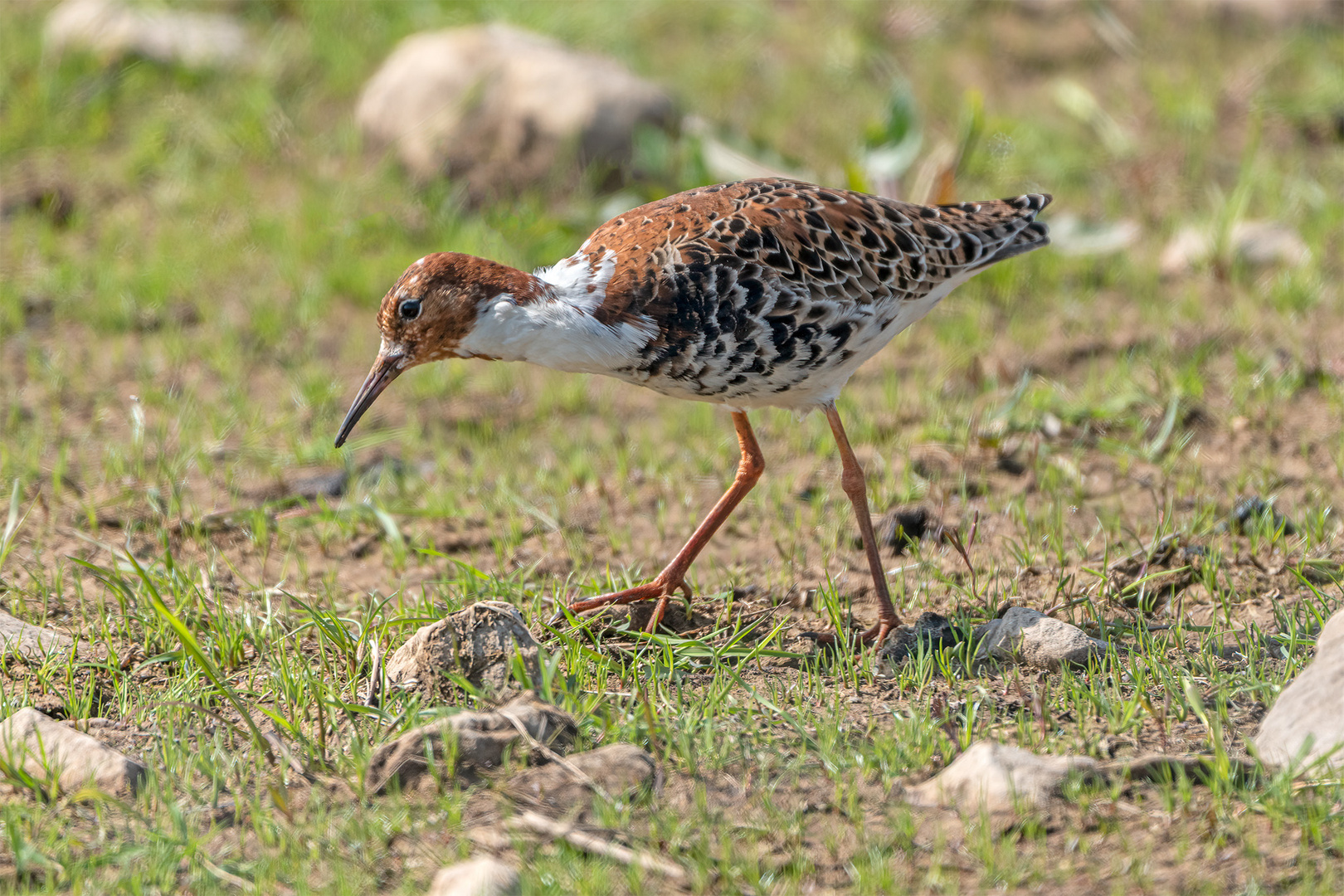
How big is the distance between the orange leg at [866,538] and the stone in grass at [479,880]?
1872 mm

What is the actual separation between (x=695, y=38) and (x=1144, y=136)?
3.43 m

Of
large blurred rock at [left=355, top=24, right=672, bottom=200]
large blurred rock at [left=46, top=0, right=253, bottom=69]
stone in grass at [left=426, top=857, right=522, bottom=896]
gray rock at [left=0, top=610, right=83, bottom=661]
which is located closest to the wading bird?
gray rock at [left=0, top=610, right=83, bottom=661]

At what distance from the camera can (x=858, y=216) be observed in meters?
5.65

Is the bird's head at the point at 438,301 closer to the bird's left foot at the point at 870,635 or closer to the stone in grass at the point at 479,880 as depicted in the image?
the bird's left foot at the point at 870,635

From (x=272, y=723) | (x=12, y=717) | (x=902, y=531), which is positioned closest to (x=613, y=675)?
(x=272, y=723)

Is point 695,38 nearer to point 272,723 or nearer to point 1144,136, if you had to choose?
point 1144,136

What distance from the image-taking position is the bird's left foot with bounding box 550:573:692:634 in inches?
210

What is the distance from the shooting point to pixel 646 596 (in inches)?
213

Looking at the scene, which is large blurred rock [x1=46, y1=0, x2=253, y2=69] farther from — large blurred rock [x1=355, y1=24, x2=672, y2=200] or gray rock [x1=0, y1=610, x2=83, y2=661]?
gray rock [x1=0, y1=610, x2=83, y2=661]

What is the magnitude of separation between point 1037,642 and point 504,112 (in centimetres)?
569

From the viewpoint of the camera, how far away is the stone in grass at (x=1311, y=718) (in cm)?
400

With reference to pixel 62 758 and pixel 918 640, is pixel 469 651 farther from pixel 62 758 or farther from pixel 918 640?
pixel 918 640

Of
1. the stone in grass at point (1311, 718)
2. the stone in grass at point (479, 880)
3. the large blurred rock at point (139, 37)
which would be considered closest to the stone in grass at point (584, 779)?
the stone in grass at point (479, 880)

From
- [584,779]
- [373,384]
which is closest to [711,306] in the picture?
[373,384]
